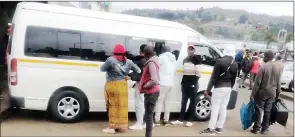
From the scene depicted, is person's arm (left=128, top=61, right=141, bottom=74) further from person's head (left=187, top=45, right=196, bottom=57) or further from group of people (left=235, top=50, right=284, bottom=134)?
group of people (left=235, top=50, right=284, bottom=134)

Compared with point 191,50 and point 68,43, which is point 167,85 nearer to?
point 191,50

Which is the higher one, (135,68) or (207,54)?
(207,54)

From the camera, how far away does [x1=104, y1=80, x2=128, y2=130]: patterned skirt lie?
616 cm

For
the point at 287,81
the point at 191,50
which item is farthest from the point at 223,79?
the point at 287,81

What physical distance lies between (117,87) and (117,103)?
0.31m

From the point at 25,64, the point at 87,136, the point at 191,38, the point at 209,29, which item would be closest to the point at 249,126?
the point at 191,38

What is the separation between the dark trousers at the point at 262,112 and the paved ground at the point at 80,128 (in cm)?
29

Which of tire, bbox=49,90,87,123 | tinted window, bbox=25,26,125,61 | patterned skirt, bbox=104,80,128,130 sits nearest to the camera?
patterned skirt, bbox=104,80,128,130

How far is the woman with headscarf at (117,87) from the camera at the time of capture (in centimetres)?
607

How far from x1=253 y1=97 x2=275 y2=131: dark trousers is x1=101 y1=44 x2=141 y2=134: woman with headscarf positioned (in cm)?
266

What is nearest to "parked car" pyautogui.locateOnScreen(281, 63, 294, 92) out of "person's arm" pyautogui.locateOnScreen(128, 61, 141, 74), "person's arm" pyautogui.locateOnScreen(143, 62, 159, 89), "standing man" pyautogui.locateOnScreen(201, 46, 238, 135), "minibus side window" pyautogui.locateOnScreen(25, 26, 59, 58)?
"standing man" pyautogui.locateOnScreen(201, 46, 238, 135)

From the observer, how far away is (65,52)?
262 inches

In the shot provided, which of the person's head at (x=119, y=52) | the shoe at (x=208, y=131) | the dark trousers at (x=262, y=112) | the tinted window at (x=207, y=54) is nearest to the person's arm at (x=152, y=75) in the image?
the person's head at (x=119, y=52)

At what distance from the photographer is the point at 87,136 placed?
19.8 feet
